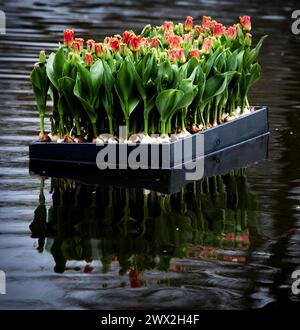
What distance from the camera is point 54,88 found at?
8.77 m

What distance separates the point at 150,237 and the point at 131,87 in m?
2.08

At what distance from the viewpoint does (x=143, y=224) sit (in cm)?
698

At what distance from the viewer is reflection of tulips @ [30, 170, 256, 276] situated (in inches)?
247

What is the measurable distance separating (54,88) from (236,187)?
5.67 ft

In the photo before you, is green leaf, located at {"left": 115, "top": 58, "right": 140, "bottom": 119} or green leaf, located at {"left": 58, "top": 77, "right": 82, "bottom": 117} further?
green leaf, located at {"left": 58, "top": 77, "right": 82, "bottom": 117}

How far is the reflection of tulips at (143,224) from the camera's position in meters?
6.28

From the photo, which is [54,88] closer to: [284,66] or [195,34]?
[195,34]

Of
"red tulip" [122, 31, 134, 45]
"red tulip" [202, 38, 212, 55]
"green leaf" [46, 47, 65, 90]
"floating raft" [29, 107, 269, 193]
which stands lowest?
"floating raft" [29, 107, 269, 193]

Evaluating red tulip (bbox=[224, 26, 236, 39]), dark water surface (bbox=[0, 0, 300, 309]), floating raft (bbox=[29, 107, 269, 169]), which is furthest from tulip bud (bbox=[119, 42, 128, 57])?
red tulip (bbox=[224, 26, 236, 39])

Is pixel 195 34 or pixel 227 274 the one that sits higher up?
pixel 195 34

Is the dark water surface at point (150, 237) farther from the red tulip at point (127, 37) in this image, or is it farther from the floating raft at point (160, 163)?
the red tulip at point (127, 37)

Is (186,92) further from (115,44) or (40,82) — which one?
(40,82)

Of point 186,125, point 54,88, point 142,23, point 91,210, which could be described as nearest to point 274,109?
point 186,125

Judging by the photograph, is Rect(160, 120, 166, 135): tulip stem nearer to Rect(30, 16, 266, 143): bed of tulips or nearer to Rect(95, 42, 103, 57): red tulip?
Rect(30, 16, 266, 143): bed of tulips
